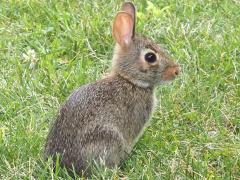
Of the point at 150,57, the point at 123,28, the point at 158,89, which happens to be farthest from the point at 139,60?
the point at 158,89

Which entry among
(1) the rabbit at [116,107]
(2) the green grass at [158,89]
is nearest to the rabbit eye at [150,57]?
(1) the rabbit at [116,107]

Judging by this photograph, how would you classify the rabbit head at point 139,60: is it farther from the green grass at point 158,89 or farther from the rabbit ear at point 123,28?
the green grass at point 158,89

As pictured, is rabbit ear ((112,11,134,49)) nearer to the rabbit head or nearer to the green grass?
the rabbit head

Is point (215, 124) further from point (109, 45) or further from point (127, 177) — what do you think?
point (109, 45)

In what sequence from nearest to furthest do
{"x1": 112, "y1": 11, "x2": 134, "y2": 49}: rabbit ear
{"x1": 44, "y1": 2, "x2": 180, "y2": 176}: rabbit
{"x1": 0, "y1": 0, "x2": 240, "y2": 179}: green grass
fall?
{"x1": 44, "y1": 2, "x2": 180, "y2": 176}: rabbit < {"x1": 0, "y1": 0, "x2": 240, "y2": 179}: green grass < {"x1": 112, "y1": 11, "x2": 134, "y2": 49}: rabbit ear

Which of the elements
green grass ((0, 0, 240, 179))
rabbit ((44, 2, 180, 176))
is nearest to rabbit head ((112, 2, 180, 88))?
rabbit ((44, 2, 180, 176))
